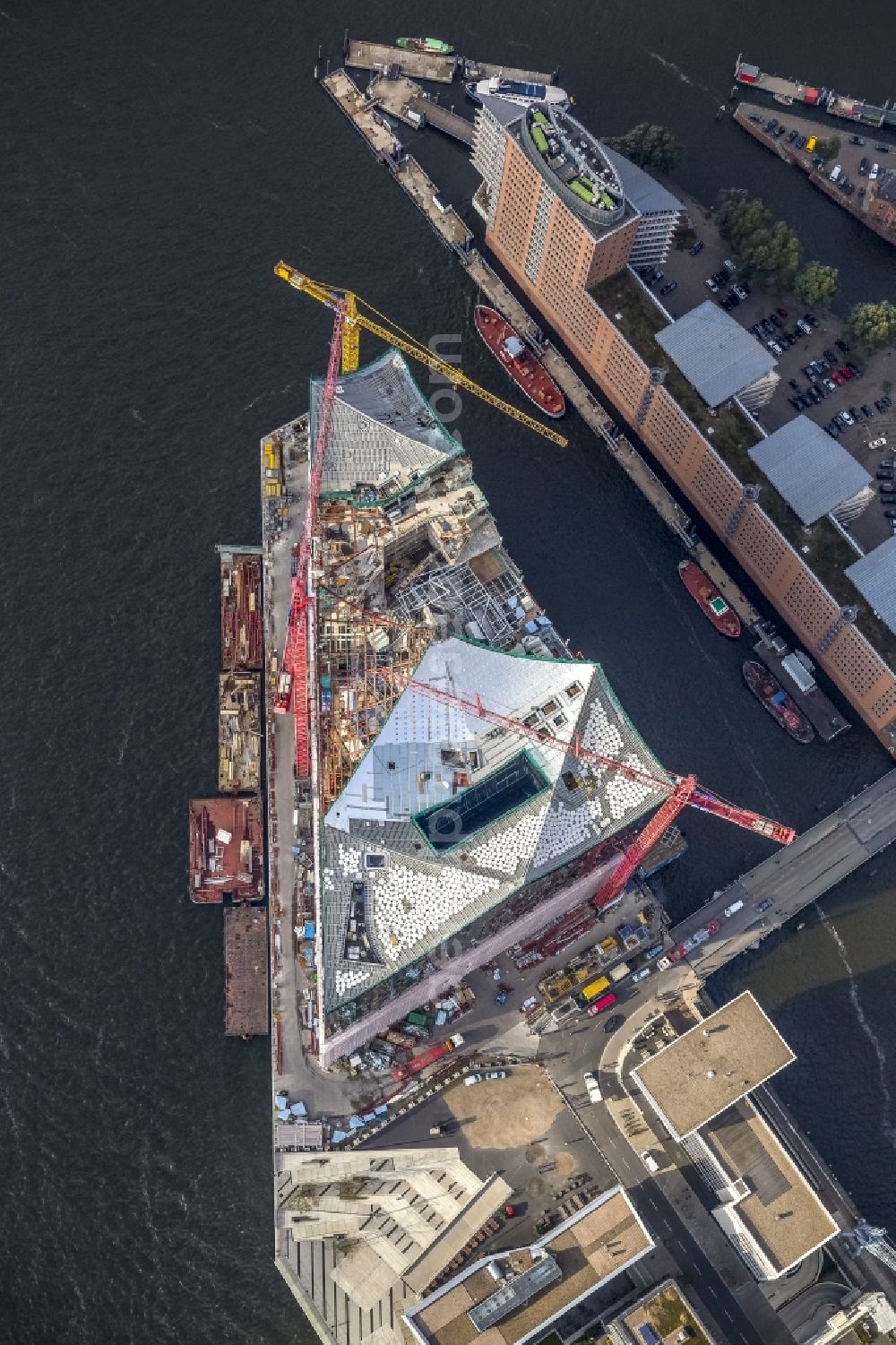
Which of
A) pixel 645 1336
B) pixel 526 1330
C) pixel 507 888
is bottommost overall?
pixel 645 1336

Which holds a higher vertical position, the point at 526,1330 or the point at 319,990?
the point at 319,990

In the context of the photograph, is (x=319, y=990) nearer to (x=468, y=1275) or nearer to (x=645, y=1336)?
(x=468, y=1275)

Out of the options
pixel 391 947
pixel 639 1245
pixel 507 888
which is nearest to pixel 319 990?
pixel 391 947

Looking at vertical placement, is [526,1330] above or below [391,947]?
below

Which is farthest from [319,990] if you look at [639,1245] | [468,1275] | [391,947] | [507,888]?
[639,1245]

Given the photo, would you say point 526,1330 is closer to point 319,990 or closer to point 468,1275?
point 468,1275
